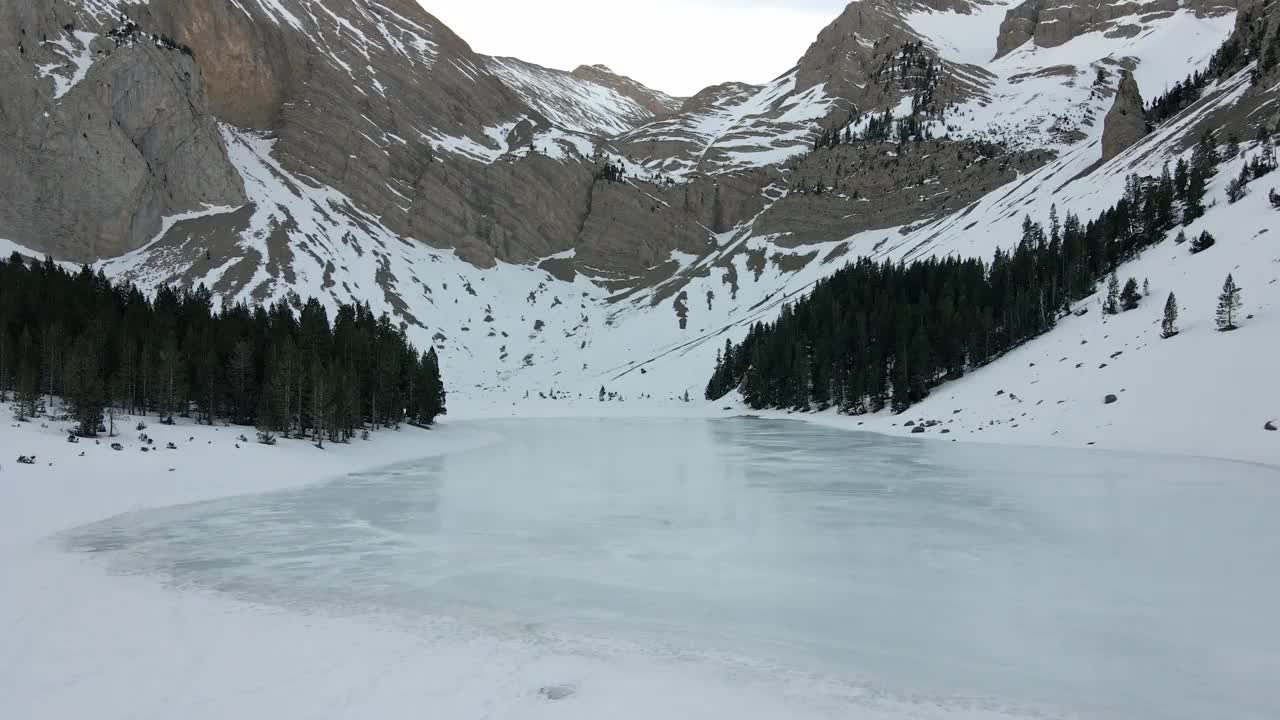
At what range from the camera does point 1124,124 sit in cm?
11094

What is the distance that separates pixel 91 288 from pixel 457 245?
134888 mm

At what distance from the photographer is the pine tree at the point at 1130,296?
51406mm

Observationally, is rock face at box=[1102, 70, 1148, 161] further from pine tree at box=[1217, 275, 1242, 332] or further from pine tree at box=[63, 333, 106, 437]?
pine tree at box=[63, 333, 106, 437]

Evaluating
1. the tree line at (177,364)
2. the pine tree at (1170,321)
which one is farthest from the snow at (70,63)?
the pine tree at (1170,321)

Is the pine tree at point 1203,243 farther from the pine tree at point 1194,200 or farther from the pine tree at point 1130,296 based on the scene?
the pine tree at point 1194,200

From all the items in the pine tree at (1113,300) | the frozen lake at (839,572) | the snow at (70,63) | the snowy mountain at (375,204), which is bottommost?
the frozen lake at (839,572)

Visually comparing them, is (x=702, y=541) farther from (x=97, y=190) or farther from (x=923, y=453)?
(x=97, y=190)

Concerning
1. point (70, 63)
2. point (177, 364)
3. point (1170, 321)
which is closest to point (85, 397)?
point (177, 364)

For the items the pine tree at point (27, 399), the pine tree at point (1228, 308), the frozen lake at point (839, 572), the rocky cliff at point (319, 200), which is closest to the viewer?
the frozen lake at point (839, 572)

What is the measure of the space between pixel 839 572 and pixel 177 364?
41.2 metres

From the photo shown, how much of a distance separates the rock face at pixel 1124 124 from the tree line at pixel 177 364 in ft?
373

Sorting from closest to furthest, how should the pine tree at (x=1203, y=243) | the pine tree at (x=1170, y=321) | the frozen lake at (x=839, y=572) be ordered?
the frozen lake at (x=839, y=572)
the pine tree at (x=1170, y=321)
the pine tree at (x=1203, y=243)

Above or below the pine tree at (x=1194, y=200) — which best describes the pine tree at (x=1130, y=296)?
below

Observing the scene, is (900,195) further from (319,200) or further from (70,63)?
(70,63)
